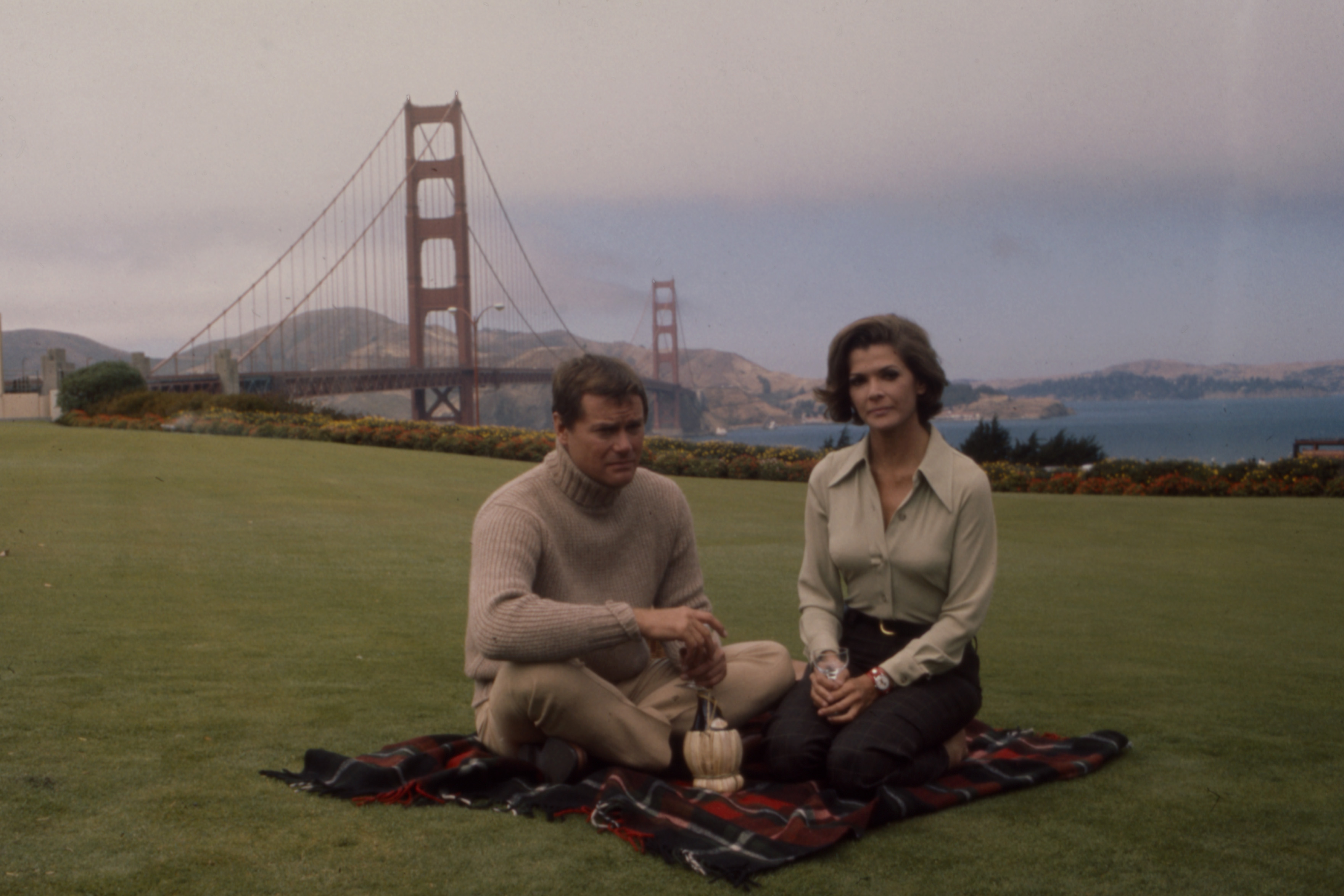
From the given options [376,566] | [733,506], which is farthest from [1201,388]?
[376,566]

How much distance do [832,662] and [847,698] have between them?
123 mm

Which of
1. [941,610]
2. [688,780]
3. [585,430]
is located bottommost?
[688,780]

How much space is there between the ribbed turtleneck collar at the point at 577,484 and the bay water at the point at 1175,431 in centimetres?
2250

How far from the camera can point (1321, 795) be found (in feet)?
9.77

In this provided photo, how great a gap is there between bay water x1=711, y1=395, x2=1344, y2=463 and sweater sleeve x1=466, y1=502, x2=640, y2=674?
22747mm

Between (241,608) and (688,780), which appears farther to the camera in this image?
(241,608)

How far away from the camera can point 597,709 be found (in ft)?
9.80

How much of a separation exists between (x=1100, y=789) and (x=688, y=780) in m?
1.12

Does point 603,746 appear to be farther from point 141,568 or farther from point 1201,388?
point 1201,388

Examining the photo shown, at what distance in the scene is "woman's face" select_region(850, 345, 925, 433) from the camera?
3254 millimetres

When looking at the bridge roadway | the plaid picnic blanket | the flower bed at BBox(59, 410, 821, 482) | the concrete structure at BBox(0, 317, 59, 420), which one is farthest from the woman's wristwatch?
the concrete structure at BBox(0, 317, 59, 420)

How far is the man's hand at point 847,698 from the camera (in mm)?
3127

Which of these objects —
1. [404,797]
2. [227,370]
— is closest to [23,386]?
[227,370]

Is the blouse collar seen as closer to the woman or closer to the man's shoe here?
the woman
